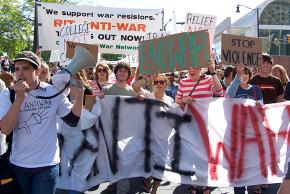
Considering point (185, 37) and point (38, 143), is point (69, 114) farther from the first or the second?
point (185, 37)

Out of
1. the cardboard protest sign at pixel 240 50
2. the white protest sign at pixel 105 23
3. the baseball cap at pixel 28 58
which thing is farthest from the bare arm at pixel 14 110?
the white protest sign at pixel 105 23

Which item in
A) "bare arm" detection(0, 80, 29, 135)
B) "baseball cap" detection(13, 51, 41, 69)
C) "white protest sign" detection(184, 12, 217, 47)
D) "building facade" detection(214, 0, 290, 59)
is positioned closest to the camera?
"bare arm" detection(0, 80, 29, 135)

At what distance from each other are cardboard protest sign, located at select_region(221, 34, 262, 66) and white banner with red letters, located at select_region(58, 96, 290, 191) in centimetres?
48

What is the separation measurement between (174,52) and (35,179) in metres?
2.70

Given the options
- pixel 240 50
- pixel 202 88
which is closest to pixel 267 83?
pixel 240 50

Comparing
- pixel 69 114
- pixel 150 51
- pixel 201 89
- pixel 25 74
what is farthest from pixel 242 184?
pixel 25 74

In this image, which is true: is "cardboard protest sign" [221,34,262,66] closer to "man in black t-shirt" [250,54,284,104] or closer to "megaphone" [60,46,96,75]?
"man in black t-shirt" [250,54,284,104]

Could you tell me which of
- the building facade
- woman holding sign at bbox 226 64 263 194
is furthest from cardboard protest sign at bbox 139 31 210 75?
the building facade

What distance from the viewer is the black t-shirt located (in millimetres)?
6031

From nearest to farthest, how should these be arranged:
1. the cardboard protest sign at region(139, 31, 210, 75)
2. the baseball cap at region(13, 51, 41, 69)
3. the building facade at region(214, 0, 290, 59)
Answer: the baseball cap at region(13, 51, 41, 69) → the cardboard protest sign at region(139, 31, 210, 75) → the building facade at region(214, 0, 290, 59)

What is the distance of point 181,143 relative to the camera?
5402 millimetres

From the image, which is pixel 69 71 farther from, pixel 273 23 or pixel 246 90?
pixel 273 23

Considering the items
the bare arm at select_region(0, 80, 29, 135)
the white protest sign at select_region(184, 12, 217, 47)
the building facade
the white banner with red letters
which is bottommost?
the white banner with red letters

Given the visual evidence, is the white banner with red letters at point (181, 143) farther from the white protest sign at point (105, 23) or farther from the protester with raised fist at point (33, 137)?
the white protest sign at point (105, 23)
